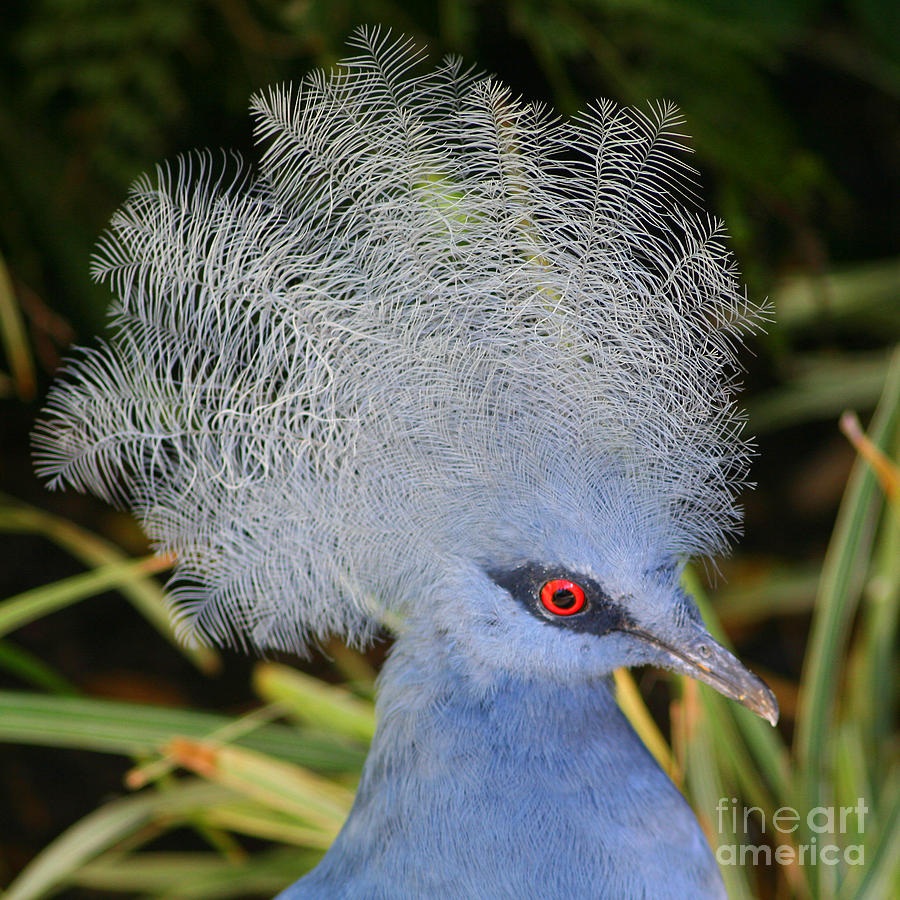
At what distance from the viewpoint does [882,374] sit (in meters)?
2.35

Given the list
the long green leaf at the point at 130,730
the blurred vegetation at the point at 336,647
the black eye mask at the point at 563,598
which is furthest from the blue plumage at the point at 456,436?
the long green leaf at the point at 130,730

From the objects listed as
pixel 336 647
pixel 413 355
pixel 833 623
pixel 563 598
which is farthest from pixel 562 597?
pixel 336 647

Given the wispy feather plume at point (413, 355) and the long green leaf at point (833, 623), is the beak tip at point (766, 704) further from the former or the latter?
the long green leaf at point (833, 623)

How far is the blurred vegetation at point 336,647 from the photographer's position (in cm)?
154

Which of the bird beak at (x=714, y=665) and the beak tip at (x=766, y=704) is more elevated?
the bird beak at (x=714, y=665)

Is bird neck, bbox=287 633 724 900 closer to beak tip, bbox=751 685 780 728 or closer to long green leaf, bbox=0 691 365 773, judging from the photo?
beak tip, bbox=751 685 780 728

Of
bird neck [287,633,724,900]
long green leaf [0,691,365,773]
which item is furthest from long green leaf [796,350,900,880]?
long green leaf [0,691,365,773]

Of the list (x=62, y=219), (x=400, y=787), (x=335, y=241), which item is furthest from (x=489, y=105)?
(x=62, y=219)

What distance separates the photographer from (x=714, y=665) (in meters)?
0.98

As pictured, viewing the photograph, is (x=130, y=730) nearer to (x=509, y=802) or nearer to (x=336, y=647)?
(x=509, y=802)

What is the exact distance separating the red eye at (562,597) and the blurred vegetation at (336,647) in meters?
0.22

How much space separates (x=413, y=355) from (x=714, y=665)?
0.41 meters

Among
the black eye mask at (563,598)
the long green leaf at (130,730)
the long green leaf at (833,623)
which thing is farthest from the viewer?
the long green leaf at (833,623)

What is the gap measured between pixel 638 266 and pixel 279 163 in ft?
1.20
